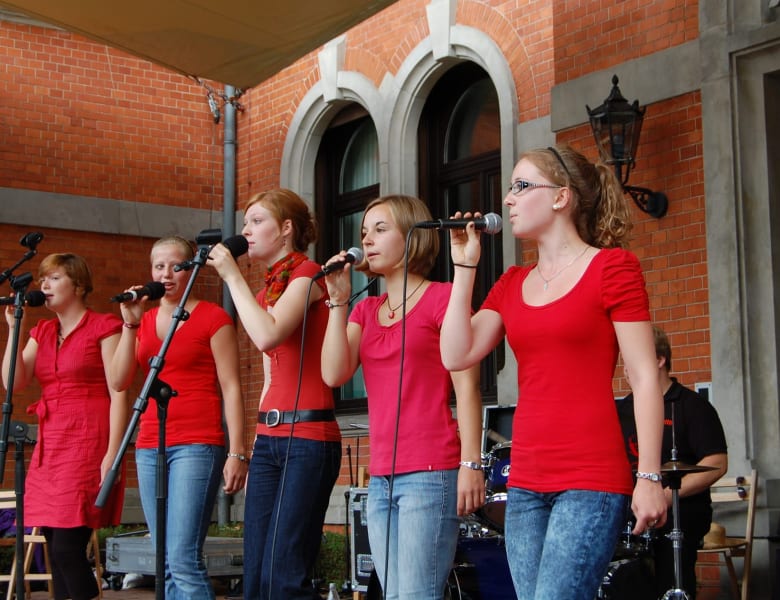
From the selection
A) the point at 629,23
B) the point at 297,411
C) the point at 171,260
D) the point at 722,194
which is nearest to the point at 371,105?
the point at 629,23

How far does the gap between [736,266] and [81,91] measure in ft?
23.0

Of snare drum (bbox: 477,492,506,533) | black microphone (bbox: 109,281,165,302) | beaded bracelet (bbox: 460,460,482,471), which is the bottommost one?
snare drum (bbox: 477,492,506,533)

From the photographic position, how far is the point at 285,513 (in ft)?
Answer: 13.1

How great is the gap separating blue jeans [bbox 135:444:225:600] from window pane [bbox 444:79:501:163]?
18.9 ft

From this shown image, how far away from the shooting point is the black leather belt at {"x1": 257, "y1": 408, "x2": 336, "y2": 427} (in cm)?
410

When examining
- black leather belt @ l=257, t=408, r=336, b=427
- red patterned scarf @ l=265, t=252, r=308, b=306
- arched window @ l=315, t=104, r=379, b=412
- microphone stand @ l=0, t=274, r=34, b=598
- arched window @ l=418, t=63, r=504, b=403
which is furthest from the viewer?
arched window @ l=315, t=104, r=379, b=412

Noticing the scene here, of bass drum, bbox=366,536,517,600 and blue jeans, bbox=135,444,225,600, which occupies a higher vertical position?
blue jeans, bbox=135,444,225,600

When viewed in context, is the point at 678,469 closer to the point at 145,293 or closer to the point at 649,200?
the point at 145,293

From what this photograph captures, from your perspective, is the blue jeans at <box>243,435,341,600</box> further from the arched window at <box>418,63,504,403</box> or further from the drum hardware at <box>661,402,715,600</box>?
the arched window at <box>418,63,504,403</box>

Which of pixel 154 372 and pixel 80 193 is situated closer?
pixel 154 372

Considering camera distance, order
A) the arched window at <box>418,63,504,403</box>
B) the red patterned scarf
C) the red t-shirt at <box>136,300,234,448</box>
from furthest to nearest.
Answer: the arched window at <box>418,63,504,403</box>
the red t-shirt at <box>136,300,234,448</box>
the red patterned scarf

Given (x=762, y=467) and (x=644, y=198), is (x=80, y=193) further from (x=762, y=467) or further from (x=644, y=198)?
(x=762, y=467)

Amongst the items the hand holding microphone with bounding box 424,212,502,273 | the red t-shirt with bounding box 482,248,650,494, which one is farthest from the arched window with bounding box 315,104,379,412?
the red t-shirt with bounding box 482,248,650,494

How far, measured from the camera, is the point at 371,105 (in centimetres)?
1056
